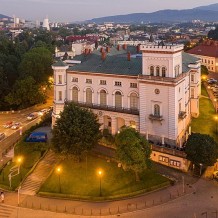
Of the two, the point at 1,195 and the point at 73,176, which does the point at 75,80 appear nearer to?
the point at 73,176

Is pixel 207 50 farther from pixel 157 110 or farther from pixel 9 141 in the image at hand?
pixel 9 141

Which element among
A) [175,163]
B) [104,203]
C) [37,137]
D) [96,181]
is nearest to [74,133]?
[96,181]

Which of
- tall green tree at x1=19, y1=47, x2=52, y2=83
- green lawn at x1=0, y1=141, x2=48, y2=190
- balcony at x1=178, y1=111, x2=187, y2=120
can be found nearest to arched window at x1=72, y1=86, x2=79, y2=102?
green lawn at x1=0, y1=141, x2=48, y2=190

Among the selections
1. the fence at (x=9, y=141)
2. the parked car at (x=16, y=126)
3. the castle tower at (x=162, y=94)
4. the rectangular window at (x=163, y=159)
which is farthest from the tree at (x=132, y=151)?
the parked car at (x=16, y=126)

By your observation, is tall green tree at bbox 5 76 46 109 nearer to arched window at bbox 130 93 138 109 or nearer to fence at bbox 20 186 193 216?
arched window at bbox 130 93 138 109

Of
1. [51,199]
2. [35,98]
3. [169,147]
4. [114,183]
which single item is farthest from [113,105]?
[35,98]
